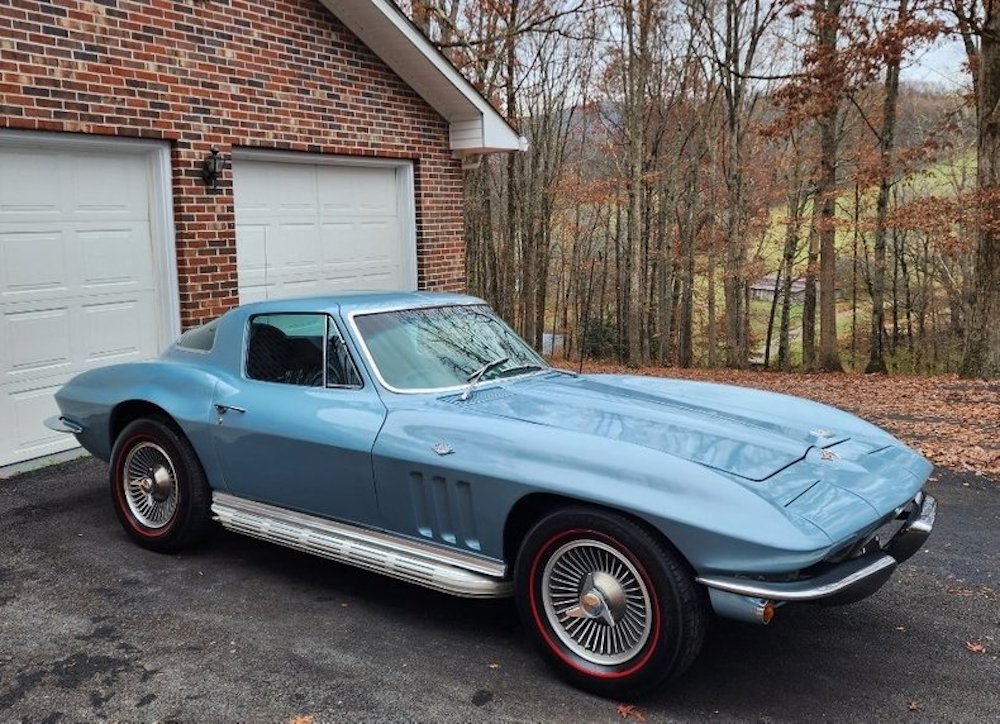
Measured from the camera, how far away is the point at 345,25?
367 inches

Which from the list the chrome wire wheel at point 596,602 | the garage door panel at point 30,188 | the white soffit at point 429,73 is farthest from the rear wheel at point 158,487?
the white soffit at point 429,73

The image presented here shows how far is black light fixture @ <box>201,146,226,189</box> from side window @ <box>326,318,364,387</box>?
4358 millimetres

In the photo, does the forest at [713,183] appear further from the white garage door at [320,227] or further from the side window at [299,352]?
the side window at [299,352]

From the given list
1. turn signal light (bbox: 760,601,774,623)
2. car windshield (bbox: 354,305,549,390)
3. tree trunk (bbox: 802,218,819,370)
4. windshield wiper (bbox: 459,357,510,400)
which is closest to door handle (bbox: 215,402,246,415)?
car windshield (bbox: 354,305,549,390)

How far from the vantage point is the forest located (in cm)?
1891

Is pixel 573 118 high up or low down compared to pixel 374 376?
up

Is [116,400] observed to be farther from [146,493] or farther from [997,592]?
[997,592]

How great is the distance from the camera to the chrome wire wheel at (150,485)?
4.69 m

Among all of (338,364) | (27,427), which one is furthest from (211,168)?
(338,364)

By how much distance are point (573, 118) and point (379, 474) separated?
26097 mm

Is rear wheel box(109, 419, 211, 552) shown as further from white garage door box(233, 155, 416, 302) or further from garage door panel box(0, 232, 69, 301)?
white garage door box(233, 155, 416, 302)

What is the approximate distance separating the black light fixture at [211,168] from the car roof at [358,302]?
3.67 metres

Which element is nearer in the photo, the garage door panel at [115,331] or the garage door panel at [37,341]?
the garage door panel at [37,341]

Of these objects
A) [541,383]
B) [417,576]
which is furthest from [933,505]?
[417,576]
